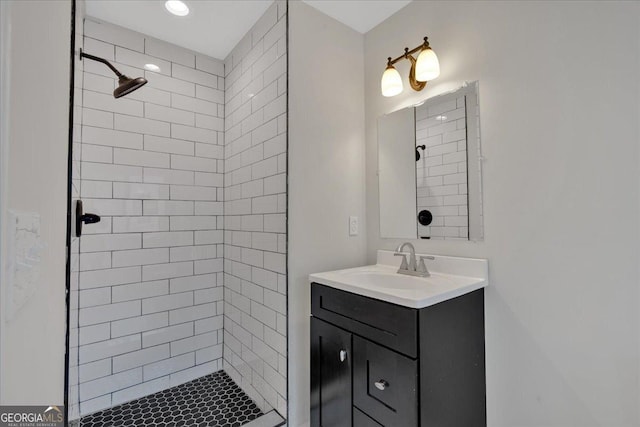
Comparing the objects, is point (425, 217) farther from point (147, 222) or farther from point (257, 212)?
point (147, 222)

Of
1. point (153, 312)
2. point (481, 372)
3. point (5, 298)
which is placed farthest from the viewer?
point (153, 312)

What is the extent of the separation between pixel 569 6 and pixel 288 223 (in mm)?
1490

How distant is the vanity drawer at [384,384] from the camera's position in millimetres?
1049

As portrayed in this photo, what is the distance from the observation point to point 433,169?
158cm

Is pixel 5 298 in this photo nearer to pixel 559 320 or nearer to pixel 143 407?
pixel 559 320

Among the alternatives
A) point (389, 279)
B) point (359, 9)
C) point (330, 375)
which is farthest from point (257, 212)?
point (359, 9)

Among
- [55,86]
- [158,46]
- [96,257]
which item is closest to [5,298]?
[55,86]

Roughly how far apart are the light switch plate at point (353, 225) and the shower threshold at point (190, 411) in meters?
1.11

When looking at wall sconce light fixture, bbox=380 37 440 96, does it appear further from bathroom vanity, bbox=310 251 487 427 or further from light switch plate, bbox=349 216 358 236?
bathroom vanity, bbox=310 251 487 427

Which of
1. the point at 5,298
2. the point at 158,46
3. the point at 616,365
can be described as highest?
the point at 158,46

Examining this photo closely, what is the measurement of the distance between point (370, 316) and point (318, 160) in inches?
36.0

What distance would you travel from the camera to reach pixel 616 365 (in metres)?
1.02

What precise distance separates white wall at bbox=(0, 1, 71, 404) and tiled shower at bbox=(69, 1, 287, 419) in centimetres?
96

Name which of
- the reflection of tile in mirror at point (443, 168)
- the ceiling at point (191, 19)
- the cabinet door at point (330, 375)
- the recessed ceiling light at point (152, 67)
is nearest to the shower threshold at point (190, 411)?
the cabinet door at point (330, 375)
